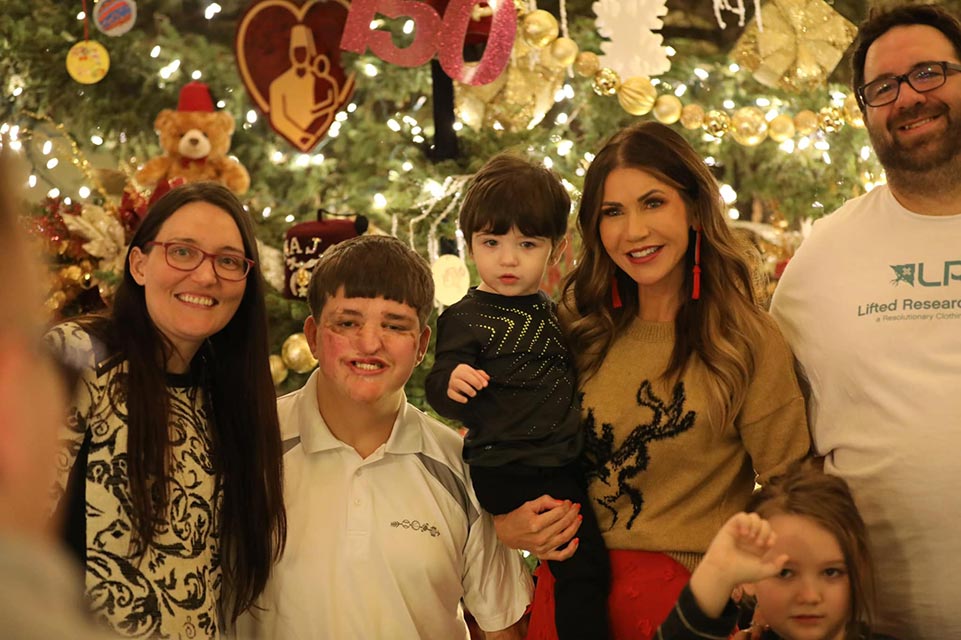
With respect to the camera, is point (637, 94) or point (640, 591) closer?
point (640, 591)

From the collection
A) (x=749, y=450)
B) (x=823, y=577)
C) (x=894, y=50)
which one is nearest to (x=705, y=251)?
(x=749, y=450)

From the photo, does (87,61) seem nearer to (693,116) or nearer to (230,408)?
(693,116)

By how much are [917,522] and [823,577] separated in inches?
15.9

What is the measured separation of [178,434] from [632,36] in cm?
305

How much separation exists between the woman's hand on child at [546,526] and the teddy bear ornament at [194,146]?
3.06 meters

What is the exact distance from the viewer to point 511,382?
2600 mm

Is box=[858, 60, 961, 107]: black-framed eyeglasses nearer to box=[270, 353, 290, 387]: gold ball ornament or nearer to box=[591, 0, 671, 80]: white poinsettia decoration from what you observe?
box=[591, 0, 671, 80]: white poinsettia decoration

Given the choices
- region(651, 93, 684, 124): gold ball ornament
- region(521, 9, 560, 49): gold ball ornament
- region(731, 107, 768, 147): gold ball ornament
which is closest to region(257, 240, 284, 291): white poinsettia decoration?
region(521, 9, 560, 49): gold ball ornament

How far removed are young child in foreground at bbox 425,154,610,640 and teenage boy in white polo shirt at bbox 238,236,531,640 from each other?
0.42 feet

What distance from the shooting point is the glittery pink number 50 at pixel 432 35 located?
4.46 m

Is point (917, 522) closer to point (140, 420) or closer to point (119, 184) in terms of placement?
point (140, 420)

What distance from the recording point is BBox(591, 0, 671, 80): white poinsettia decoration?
4625 mm

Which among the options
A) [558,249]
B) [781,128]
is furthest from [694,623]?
[781,128]

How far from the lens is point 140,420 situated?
229 centimetres
